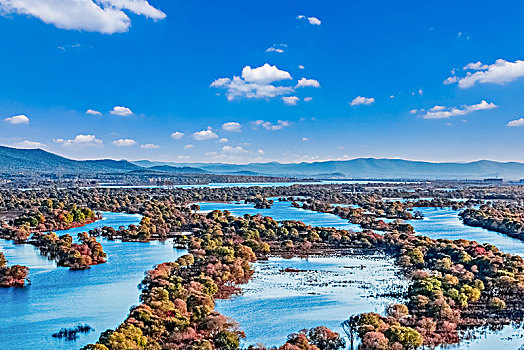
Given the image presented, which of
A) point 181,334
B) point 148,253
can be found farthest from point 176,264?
point 181,334

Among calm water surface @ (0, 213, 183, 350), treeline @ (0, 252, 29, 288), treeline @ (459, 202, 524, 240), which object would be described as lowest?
calm water surface @ (0, 213, 183, 350)

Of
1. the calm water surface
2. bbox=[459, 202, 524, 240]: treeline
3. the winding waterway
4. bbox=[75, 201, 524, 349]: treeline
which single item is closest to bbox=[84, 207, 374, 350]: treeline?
bbox=[75, 201, 524, 349]: treeline

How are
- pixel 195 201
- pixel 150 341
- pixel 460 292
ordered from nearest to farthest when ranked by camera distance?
pixel 150 341 → pixel 460 292 → pixel 195 201

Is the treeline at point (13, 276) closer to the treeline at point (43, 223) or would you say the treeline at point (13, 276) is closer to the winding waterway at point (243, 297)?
the winding waterway at point (243, 297)

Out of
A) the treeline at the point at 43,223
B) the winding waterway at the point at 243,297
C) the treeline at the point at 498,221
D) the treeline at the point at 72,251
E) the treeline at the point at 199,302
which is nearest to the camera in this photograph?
the treeline at the point at 199,302

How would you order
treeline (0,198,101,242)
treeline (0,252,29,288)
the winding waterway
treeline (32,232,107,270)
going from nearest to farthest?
the winding waterway
treeline (0,252,29,288)
treeline (32,232,107,270)
treeline (0,198,101,242)

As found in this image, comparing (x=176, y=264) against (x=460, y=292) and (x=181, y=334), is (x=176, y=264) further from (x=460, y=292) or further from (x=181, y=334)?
(x=460, y=292)

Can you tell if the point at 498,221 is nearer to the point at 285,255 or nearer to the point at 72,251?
the point at 285,255

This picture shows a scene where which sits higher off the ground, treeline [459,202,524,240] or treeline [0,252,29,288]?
treeline [459,202,524,240]

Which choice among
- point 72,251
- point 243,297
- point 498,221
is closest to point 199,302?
point 243,297

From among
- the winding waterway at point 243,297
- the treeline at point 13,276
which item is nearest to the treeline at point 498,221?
the winding waterway at point 243,297

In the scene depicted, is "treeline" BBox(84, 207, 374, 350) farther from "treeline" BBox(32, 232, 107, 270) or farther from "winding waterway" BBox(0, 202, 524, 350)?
"treeline" BBox(32, 232, 107, 270)
